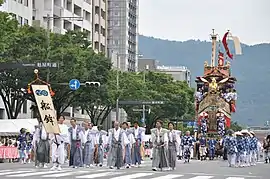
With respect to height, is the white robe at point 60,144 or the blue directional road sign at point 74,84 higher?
the blue directional road sign at point 74,84

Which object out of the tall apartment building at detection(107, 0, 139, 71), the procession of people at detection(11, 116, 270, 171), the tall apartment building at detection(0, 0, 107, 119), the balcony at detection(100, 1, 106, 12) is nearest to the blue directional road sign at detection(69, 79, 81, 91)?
the tall apartment building at detection(0, 0, 107, 119)

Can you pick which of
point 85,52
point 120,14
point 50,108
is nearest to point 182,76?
point 120,14

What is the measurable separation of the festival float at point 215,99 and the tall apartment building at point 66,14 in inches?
481

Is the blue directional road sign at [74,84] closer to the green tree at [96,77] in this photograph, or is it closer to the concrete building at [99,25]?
the green tree at [96,77]

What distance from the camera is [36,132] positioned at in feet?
74.3

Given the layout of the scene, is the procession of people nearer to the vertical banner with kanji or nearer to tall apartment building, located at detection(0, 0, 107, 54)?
the vertical banner with kanji

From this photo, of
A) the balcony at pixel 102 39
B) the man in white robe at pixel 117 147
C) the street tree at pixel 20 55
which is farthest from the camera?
the balcony at pixel 102 39

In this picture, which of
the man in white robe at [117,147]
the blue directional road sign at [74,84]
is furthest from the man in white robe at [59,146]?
the blue directional road sign at [74,84]

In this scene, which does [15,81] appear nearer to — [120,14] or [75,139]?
[75,139]

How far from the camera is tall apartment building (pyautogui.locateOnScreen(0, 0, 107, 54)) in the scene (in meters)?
56.0

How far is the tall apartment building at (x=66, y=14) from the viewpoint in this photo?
56.0 metres

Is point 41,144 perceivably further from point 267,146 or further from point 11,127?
point 267,146

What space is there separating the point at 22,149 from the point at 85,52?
14.0 meters

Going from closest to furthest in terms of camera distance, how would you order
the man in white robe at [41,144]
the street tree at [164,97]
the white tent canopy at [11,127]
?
the man in white robe at [41,144] → the white tent canopy at [11,127] → the street tree at [164,97]
